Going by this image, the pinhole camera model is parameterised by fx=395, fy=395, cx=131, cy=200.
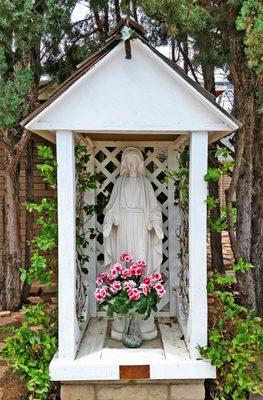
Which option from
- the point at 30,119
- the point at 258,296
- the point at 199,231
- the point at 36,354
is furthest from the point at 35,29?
the point at 258,296

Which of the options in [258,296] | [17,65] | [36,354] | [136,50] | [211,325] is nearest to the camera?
[136,50]

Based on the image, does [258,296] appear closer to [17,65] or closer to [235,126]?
[235,126]

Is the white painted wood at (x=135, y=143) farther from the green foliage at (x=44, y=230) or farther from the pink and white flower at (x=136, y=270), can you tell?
the pink and white flower at (x=136, y=270)

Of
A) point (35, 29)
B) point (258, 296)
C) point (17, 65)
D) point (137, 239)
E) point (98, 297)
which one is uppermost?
point (35, 29)

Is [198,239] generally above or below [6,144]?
below

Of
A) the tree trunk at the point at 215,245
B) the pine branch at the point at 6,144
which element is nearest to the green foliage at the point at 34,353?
the pine branch at the point at 6,144

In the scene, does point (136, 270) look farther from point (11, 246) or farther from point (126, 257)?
point (11, 246)

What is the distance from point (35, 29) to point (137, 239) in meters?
2.36

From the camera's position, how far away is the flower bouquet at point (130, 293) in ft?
9.98

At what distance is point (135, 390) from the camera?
9.59 feet

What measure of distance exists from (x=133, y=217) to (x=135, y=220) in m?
0.03

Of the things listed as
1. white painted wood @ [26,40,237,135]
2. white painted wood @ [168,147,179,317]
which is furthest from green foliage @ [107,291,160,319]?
white painted wood @ [26,40,237,135]

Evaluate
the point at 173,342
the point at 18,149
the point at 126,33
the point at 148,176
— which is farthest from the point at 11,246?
the point at 126,33

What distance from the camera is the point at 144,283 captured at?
3.13m
